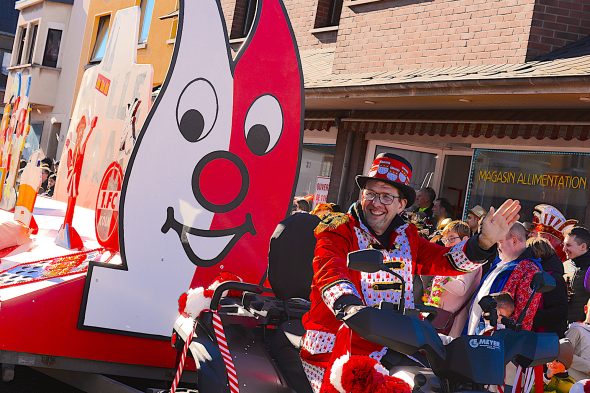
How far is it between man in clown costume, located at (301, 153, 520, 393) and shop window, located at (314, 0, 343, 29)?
11313 millimetres

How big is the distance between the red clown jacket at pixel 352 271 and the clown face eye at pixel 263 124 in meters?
2.60

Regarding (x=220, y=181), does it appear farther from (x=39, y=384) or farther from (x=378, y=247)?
(x=378, y=247)

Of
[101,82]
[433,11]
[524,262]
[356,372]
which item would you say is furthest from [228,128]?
[433,11]

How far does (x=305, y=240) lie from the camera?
5.22 m

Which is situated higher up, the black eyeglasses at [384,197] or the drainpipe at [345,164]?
the drainpipe at [345,164]

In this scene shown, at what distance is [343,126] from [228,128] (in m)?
6.80

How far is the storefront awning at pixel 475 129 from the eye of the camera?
369 inches

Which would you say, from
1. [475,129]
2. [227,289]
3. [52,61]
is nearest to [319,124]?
[475,129]

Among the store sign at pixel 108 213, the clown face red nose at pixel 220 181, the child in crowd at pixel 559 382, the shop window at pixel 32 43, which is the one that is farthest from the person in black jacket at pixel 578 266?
the shop window at pixel 32 43

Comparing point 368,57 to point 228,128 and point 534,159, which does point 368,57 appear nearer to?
point 534,159

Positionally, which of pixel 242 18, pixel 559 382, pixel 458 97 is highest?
pixel 242 18

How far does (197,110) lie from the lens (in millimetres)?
6582

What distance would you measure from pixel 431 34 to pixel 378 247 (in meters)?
7.81

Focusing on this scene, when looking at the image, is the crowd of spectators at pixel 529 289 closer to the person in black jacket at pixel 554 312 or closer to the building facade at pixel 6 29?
the person in black jacket at pixel 554 312
